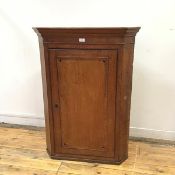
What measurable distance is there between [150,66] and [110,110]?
69 centimetres

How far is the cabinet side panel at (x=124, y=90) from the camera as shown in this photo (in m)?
1.96

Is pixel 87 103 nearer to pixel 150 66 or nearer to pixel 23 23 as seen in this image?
pixel 150 66

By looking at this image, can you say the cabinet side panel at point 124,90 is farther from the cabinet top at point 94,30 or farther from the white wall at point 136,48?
the white wall at point 136,48

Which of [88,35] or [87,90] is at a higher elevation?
[88,35]

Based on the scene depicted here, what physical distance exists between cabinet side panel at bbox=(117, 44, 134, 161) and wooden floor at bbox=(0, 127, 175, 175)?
0.17 metres

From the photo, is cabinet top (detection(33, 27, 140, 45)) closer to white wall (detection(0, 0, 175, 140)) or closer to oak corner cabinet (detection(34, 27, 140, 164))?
oak corner cabinet (detection(34, 27, 140, 164))

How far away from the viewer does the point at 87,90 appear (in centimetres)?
209

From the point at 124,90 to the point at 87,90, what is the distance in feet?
1.01

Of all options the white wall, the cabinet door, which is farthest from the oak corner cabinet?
the white wall

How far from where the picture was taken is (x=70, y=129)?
2252mm

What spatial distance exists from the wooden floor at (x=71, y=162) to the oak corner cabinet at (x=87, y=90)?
0.08 meters

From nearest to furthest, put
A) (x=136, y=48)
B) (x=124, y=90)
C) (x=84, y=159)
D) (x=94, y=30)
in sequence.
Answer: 1. (x=94, y=30)
2. (x=124, y=90)
3. (x=84, y=159)
4. (x=136, y=48)

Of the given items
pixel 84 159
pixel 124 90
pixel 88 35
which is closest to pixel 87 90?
pixel 124 90

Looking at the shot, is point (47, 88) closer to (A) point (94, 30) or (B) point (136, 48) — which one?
(A) point (94, 30)
